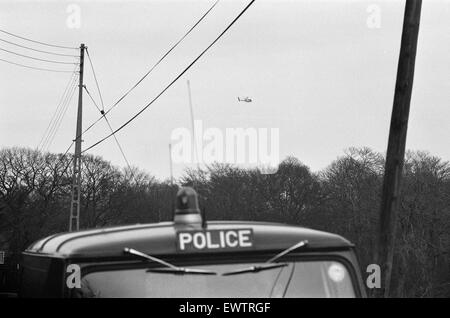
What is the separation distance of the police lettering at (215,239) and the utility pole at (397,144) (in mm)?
6490

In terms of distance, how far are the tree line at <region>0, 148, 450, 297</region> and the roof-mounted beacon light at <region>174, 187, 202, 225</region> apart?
58.1 meters

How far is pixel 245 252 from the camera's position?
14.5 ft

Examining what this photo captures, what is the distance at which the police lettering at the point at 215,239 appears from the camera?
4359mm

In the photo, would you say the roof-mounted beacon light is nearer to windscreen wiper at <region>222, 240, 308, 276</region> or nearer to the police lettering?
the police lettering

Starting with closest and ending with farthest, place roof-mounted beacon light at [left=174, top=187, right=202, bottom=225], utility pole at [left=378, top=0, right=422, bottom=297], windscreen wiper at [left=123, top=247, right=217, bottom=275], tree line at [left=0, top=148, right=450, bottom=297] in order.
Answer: windscreen wiper at [left=123, top=247, right=217, bottom=275] < roof-mounted beacon light at [left=174, top=187, right=202, bottom=225] < utility pole at [left=378, top=0, right=422, bottom=297] < tree line at [left=0, top=148, right=450, bottom=297]

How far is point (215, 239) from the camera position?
4.41 meters

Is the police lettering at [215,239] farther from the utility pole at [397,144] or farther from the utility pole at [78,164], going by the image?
the utility pole at [78,164]

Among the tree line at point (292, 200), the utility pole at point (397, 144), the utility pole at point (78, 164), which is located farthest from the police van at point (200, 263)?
the tree line at point (292, 200)

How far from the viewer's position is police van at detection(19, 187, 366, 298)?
4.34 metres

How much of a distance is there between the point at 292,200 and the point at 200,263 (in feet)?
266

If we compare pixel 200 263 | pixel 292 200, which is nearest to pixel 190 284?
pixel 200 263

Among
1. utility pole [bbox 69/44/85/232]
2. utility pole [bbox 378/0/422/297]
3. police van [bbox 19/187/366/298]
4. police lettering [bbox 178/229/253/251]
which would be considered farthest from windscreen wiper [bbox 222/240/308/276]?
utility pole [bbox 69/44/85/232]
